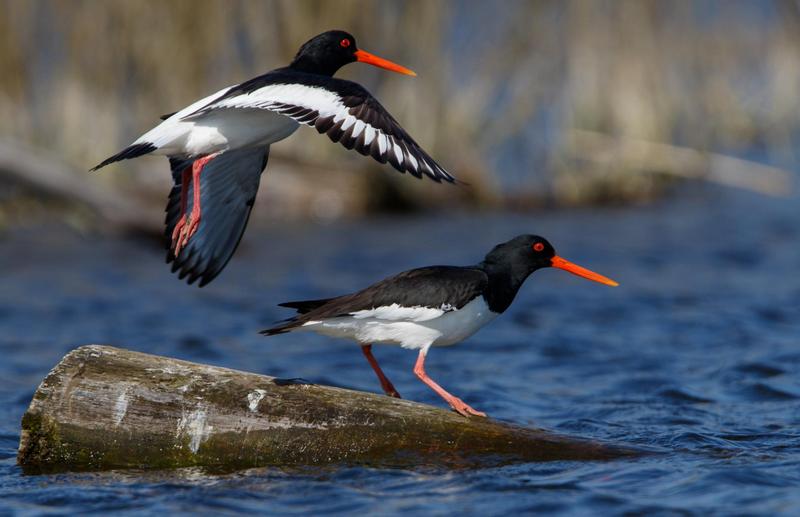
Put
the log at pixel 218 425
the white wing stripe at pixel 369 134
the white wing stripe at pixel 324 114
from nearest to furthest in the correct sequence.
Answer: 1. the white wing stripe at pixel 324 114
2. the white wing stripe at pixel 369 134
3. the log at pixel 218 425

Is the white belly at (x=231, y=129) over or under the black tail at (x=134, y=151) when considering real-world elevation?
over

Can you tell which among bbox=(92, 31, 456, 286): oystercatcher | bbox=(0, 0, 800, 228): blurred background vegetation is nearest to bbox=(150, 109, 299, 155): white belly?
bbox=(92, 31, 456, 286): oystercatcher

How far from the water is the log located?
0.31 feet

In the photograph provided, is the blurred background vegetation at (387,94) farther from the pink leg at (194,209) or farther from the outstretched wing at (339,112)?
the outstretched wing at (339,112)

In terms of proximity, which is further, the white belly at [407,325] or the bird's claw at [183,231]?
the bird's claw at [183,231]

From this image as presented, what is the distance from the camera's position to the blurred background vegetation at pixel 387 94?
51.4ft

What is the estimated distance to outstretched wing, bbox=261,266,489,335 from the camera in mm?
6219

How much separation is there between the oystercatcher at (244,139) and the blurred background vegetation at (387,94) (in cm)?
697

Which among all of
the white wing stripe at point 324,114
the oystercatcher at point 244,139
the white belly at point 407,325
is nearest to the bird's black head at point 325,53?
the oystercatcher at point 244,139

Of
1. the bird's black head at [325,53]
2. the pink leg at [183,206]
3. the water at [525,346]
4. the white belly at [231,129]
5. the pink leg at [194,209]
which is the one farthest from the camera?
the bird's black head at [325,53]

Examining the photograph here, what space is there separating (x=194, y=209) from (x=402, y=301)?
Answer: 1.41 metres

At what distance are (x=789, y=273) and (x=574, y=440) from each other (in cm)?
756

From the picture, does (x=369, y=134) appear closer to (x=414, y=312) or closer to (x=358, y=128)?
(x=358, y=128)

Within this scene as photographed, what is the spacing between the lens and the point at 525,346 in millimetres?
10789
